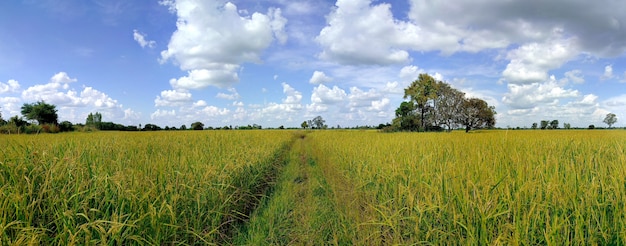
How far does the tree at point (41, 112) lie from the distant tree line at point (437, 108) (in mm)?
32696

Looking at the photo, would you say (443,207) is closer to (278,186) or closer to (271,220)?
(271,220)

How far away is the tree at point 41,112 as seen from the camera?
22.1m

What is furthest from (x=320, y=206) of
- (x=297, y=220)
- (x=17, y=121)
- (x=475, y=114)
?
(x=475, y=114)

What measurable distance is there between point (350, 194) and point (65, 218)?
363cm

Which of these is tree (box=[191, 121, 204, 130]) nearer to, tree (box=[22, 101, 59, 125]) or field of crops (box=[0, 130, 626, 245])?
tree (box=[22, 101, 59, 125])

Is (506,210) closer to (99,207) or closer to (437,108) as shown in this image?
(99,207)

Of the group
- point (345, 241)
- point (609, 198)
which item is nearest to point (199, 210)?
point (345, 241)

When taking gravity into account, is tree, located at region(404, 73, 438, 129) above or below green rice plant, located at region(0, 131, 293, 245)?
above

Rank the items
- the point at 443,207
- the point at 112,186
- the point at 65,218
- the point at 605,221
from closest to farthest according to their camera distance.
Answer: the point at 605,221, the point at 65,218, the point at 443,207, the point at 112,186

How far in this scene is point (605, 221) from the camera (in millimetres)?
2266

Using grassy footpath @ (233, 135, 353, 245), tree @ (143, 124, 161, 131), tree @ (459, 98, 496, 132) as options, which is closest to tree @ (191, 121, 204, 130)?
tree @ (143, 124, 161, 131)

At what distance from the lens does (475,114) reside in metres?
38.8

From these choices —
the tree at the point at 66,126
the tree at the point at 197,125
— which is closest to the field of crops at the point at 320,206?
the tree at the point at 66,126

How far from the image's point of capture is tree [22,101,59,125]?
22141mm
